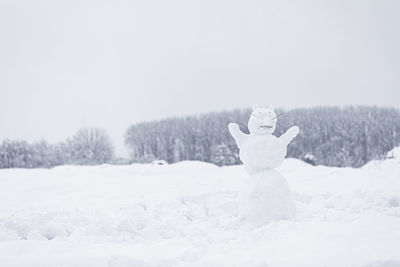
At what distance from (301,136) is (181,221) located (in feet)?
117

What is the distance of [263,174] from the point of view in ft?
29.4

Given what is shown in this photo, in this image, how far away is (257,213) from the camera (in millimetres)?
8664

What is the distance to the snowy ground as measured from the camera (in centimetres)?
495

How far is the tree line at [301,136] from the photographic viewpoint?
4244cm

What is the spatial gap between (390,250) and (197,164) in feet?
58.1

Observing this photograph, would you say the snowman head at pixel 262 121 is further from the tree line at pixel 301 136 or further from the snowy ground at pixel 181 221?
the tree line at pixel 301 136

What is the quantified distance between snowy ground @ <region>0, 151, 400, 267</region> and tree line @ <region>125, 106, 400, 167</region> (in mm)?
21920

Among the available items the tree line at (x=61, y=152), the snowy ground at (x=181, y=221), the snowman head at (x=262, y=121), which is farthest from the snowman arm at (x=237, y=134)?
the tree line at (x=61, y=152)

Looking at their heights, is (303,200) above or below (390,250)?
below

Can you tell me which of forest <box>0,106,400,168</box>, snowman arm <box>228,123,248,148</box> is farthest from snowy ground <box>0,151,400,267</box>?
forest <box>0,106,400,168</box>

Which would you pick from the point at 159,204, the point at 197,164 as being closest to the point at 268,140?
the point at 159,204

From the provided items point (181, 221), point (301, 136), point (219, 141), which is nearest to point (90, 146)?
point (219, 141)

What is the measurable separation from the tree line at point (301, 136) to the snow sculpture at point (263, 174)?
29.4m

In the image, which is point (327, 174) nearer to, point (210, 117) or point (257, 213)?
point (257, 213)
